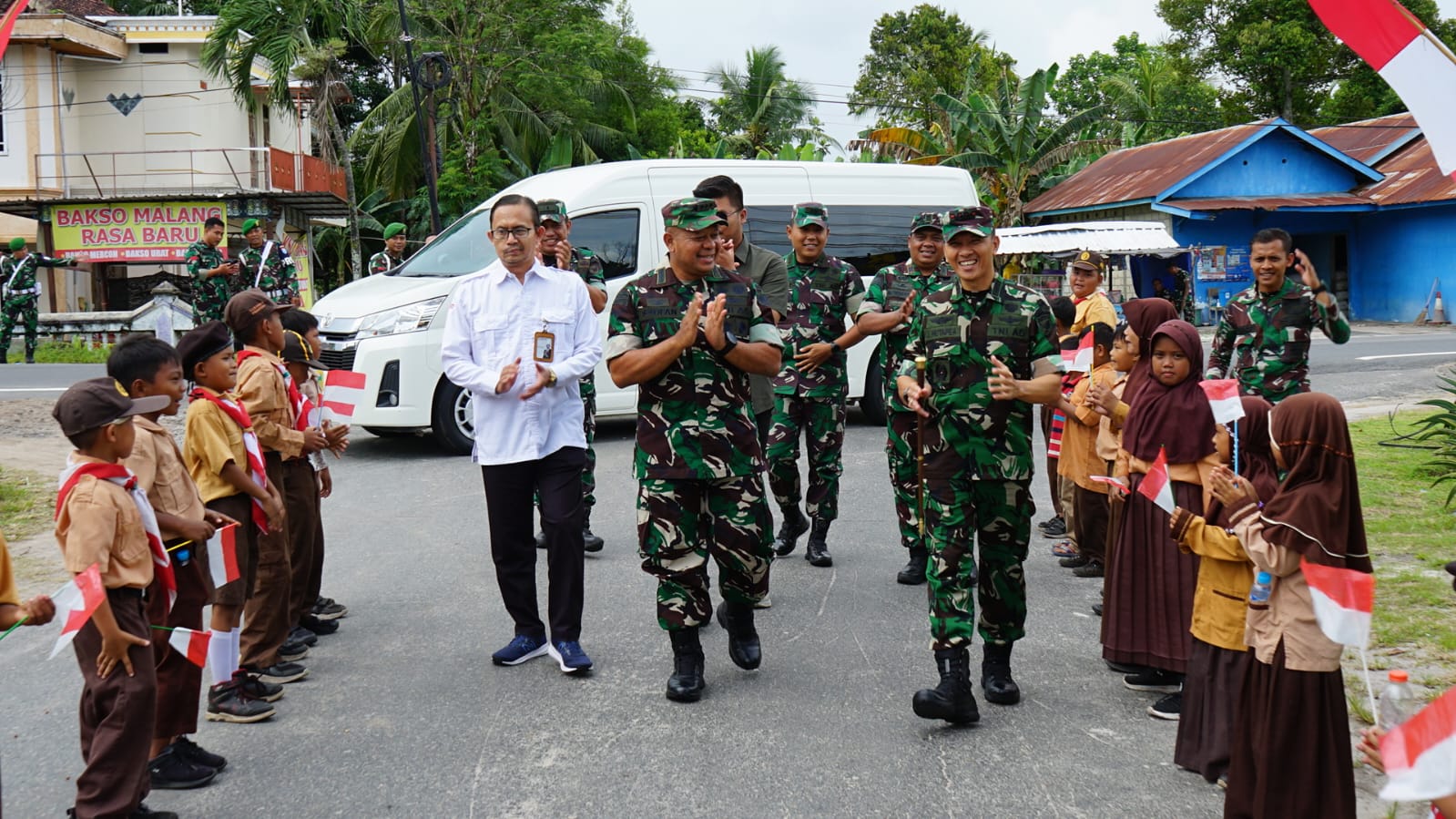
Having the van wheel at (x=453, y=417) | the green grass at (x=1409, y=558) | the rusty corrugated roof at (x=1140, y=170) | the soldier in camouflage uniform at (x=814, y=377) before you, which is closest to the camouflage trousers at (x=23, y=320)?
the van wheel at (x=453, y=417)

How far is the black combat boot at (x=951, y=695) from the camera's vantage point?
14.8 feet

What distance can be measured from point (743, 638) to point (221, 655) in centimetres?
204

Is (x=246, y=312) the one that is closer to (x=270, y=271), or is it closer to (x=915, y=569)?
(x=915, y=569)

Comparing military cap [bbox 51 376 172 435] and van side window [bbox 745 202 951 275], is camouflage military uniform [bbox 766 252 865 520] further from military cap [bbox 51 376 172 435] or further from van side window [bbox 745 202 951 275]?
van side window [bbox 745 202 951 275]

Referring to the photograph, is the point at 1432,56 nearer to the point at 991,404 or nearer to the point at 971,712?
the point at 991,404

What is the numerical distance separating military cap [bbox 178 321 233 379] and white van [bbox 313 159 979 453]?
5.12 m

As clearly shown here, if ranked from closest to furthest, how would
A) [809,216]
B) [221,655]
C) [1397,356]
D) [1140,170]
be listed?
[221,655], [809,216], [1397,356], [1140,170]

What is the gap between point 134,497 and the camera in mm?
3760

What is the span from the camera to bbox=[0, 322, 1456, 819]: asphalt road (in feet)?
13.2

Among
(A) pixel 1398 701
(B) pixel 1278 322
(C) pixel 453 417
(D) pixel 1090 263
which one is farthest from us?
(C) pixel 453 417

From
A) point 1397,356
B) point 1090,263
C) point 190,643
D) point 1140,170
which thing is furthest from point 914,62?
point 190,643

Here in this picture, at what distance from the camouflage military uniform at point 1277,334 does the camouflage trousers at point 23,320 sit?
18.5 m

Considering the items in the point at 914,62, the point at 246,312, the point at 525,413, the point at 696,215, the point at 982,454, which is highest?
the point at 914,62

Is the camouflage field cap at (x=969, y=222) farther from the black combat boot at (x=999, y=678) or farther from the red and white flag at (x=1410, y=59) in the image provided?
the red and white flag at (x=1410, y=59)
